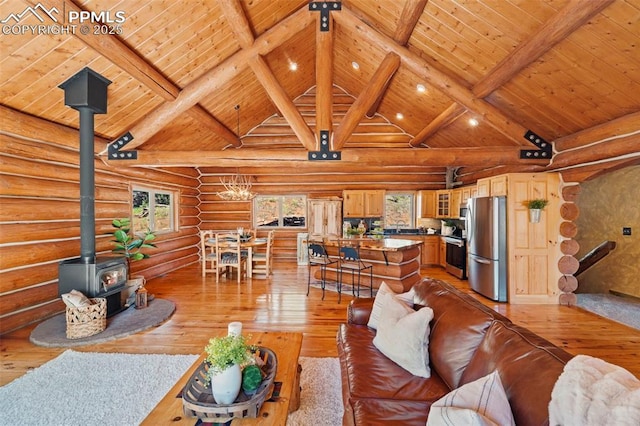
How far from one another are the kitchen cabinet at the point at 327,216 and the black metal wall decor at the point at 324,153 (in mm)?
3417

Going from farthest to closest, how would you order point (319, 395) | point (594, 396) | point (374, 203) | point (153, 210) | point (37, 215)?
point (374, 203) → point (153, 210) → point (37, 215) → point (319, 395) → point (594, 396)

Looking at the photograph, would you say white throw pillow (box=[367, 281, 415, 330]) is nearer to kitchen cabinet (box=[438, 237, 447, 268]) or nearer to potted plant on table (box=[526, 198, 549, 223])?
potted plant on table (box=[526, 198, 549, 223])

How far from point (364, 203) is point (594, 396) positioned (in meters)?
7.77

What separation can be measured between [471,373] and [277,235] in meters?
7.83

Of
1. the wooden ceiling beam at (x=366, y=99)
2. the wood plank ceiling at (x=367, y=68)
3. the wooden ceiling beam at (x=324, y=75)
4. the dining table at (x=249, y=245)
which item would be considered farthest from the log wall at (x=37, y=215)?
the wooden ceiling beam at (x=366, y=99)

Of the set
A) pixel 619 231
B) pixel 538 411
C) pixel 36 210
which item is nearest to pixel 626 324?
pixel 619 231

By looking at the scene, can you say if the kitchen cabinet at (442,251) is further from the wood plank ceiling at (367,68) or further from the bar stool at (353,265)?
the bar stool at (353,265)

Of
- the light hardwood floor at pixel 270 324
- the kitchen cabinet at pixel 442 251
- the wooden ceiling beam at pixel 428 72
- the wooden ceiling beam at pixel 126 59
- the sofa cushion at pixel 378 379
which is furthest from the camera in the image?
the kitchen cabinet at pixel 442 251

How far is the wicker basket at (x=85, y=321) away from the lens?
3648 mm

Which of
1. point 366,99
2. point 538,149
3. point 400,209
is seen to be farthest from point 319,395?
point 400,209

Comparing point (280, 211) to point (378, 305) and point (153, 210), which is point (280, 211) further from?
point (378, 305)

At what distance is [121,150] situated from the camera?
5371mm

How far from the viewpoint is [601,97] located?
3809 mm

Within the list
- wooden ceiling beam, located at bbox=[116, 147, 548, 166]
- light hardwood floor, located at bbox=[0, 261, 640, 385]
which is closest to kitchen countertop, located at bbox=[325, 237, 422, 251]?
light hardwood floor, located at bbox=[0, 261, 640, 385]
